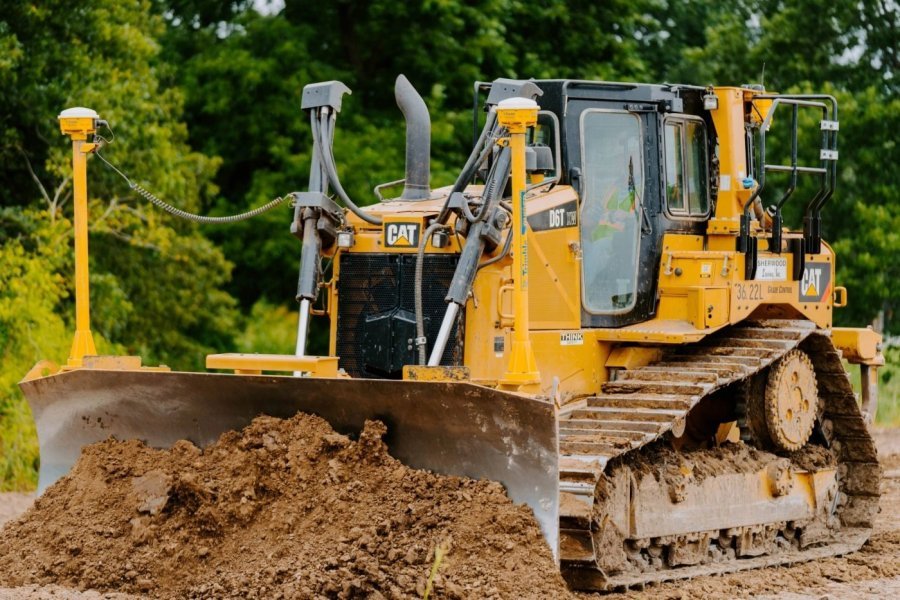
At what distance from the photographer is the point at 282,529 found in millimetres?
9031

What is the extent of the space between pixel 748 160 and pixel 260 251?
1313 cm

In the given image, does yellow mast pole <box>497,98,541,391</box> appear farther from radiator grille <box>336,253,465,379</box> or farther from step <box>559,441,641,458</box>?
radiator grille <box>336,253,465,379</box>

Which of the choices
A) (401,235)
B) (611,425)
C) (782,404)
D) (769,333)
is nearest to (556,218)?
(401,235)

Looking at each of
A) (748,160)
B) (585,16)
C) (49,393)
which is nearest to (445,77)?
(585,16)

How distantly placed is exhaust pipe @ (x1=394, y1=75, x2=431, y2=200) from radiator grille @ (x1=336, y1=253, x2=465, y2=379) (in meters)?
0.74

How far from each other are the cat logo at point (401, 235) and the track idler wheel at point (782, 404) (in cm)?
271

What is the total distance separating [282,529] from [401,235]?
2330mm

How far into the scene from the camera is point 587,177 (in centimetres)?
1094

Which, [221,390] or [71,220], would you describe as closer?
[221,390]

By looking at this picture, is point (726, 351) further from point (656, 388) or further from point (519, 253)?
point (519, 253)

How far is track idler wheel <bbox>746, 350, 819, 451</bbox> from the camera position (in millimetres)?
11531

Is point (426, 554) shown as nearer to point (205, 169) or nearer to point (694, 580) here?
point (694, 580)

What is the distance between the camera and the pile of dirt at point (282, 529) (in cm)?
866

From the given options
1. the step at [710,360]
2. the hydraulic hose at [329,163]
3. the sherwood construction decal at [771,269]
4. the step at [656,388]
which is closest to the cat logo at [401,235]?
the hydraulic hose at [329,163]
